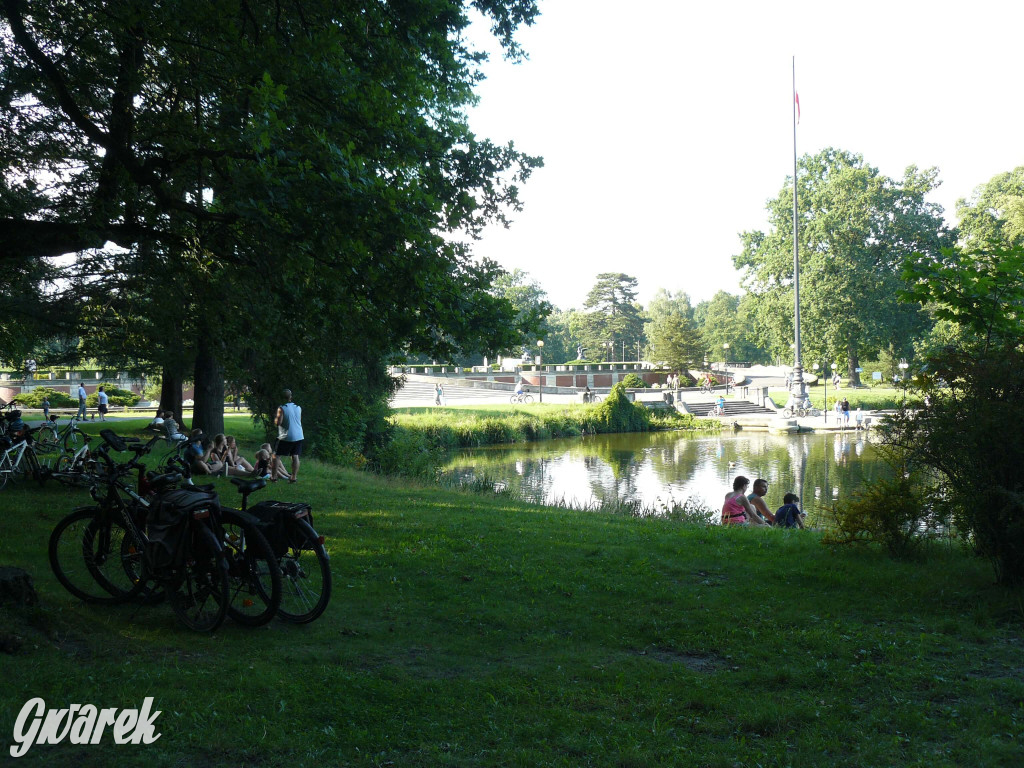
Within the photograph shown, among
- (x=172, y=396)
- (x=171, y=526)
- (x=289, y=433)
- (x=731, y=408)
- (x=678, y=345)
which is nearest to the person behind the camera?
(x=171, y=526)

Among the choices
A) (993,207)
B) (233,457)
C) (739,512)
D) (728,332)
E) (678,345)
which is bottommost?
(739,512)

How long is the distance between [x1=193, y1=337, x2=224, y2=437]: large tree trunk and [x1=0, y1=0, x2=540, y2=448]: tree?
7773 millimetres

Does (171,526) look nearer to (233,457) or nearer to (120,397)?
(233,457)

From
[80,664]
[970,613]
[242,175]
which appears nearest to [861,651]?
[970,613]

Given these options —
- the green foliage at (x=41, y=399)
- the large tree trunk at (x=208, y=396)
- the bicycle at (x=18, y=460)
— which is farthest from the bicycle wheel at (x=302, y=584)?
the green foliage at (x=41, y=399)

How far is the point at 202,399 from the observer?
57.7 feet

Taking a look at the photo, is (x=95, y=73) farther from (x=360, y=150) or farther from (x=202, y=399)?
(x=202, y=399)

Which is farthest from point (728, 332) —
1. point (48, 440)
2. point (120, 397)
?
point (48, 440)

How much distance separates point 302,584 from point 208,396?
515 inches

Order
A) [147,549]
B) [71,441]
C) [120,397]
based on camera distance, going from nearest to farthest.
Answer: [147,549], [71,441], [120,397]

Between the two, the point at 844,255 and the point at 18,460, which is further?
the point at 844,255

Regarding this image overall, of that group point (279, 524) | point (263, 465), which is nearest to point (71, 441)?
point (263, 465)

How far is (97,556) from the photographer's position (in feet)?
18.8

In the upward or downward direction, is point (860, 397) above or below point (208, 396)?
below
